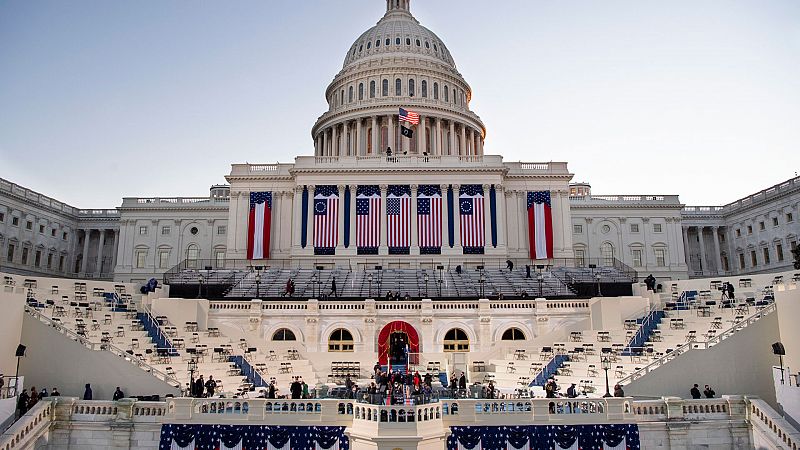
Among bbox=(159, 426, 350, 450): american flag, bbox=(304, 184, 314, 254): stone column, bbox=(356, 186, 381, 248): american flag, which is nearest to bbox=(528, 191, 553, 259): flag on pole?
bbox=(356, 186, 381, 248): american flag

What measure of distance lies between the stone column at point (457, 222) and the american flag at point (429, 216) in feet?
5.29

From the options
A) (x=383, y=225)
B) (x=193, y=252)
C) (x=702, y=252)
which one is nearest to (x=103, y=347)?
(x=383, y=225)

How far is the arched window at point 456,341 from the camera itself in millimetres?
43688

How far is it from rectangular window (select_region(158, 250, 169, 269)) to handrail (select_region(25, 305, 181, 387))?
58.7 metres

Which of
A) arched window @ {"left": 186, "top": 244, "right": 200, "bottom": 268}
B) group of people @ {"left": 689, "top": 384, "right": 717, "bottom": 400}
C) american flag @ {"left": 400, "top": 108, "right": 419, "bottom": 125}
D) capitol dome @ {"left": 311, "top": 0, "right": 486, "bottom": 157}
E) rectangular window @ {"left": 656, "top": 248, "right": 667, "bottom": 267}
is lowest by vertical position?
group of people @ {"left": 689, "top": 384, "right": 717, "bottom": 400}

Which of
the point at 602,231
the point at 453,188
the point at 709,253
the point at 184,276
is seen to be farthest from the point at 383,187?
the point at 709,253

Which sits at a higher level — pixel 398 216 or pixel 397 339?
pixel 398 216

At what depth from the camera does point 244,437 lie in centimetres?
2227

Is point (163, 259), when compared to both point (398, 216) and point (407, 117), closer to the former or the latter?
point (398, 216)

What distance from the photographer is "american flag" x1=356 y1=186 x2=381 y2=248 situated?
2724 inches

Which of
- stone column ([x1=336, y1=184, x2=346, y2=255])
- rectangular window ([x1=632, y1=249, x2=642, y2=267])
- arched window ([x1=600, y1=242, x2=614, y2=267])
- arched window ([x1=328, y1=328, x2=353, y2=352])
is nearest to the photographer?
arched window ([x1=328, y1=328, x2=353, y2=352])

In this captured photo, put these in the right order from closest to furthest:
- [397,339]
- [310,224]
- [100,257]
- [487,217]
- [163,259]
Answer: [397,339], [487,217], [310,224], [163,259], [100,257]

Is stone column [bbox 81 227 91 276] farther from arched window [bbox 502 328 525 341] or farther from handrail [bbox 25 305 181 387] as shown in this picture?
arched window [bbox 502 328 525 341]

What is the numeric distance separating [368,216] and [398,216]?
3370mm
